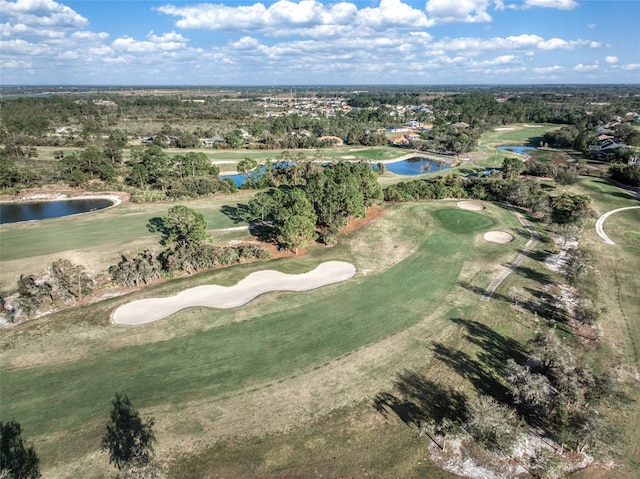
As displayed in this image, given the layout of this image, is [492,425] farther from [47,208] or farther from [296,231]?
[47,208]

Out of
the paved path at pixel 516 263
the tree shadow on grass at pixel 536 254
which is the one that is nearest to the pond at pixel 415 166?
the paved path at pixel 516 263

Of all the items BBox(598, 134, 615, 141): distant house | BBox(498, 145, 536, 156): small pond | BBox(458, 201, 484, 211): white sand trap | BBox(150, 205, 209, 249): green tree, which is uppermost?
BBox(598, 134, 615, 141): distant house

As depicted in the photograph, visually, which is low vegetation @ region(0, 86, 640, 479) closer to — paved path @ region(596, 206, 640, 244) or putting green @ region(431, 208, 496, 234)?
putting green @ region(431, 208, 496, 234)

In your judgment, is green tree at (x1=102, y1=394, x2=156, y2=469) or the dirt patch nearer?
green tree at (x1=102, y1=394, x2=156, y2=469)

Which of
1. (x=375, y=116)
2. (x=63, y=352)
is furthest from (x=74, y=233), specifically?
(x=375, y=116)

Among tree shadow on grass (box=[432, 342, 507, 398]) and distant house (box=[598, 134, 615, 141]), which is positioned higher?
distant house (box=[598, 134, 615, 141])

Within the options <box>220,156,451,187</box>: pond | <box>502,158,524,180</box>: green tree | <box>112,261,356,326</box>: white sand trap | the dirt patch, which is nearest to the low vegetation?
<box>112,261,356,326</box>: white sand trap

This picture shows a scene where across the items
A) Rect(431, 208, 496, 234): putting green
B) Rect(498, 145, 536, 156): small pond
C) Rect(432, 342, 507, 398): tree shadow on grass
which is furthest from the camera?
Rect(498, 145, 536, 156): small pond

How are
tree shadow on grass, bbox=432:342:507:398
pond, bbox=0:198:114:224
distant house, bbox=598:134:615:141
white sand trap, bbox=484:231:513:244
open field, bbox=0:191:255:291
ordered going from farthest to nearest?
distant house, bbox=598:134:615:141 → pond, bbox=0:198:114:224 → white sand trap, bbox=484:231:513:244 → open field, bbox=0:191:255:291 → tree shadow on grass, bbox=432:342:507:398
